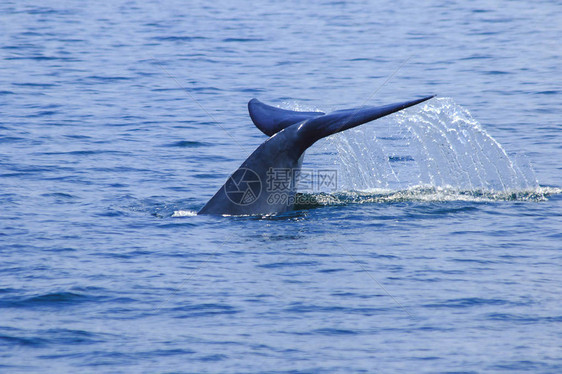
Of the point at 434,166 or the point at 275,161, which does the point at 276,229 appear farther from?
the point at 434,166

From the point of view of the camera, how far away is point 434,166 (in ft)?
49.0

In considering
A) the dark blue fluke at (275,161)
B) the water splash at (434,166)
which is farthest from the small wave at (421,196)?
the dark blue fluke at (275,161)

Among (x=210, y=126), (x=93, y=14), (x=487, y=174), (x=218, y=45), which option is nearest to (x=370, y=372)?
(x=487, y=174)

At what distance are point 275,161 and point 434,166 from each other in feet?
12.9

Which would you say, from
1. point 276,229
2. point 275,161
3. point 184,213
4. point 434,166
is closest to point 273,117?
point 275,161

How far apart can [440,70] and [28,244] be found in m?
17.2

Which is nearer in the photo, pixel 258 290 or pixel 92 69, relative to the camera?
pixel 258 290

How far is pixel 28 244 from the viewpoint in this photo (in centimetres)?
1188

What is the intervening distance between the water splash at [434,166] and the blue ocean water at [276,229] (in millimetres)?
48

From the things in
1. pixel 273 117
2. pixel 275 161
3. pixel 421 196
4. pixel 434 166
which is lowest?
pixel 421 196

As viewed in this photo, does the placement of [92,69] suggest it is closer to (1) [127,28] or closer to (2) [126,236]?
(1) [127,28]

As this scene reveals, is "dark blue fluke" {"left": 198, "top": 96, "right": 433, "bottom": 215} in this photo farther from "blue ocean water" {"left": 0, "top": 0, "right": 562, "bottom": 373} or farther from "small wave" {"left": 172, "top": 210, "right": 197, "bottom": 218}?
"small wave" {"left": 172, "top": 210, "right": 197, "bottom": 218}

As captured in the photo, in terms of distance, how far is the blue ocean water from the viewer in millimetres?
8875

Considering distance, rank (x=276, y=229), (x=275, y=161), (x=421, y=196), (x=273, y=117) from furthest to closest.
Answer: (x=421, y=196)
(x=273, y=117)
(x=276, y=229)
(x=275, y=161)
